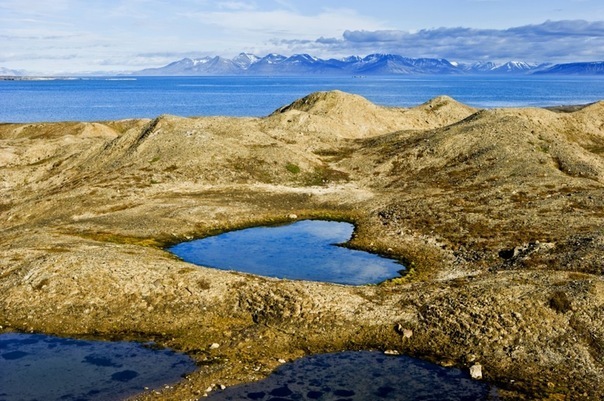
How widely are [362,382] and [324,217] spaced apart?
4468cm

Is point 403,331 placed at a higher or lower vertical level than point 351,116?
lower

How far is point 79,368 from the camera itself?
34.8m

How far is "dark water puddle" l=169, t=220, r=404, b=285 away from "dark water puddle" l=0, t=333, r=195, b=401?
1837 cm

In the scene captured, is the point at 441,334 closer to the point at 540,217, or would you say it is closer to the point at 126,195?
the point at 540,217

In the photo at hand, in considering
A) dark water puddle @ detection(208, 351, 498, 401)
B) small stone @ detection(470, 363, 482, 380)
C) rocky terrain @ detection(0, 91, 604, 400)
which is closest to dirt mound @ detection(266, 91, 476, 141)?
rocky terrain @ detection(0, 91, 604, 400)

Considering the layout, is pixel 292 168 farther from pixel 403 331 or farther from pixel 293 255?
pixel 403 331

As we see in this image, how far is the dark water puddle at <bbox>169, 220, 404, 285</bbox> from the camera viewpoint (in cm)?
5362

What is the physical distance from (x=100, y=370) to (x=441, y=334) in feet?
74.1

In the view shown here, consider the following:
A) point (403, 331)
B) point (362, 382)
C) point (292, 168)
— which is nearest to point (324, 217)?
point (292, 168)

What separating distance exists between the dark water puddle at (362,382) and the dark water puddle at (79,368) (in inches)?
193

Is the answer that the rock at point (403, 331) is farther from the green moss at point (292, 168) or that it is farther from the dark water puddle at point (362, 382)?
the green moss at point (292, 168)

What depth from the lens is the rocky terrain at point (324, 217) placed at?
122 ft

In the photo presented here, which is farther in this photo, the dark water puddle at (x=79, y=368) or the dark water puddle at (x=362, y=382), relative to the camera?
the dark water puddle at (x=79, y=368)

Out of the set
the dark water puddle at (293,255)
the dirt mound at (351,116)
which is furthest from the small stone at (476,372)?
the dirt mound at (351,116)
